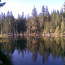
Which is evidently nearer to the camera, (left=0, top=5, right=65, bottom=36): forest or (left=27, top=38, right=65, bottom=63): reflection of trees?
(left=27, top=38, right=65, bottom=63): reflection of trees

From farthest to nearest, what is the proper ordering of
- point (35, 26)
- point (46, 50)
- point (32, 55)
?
point (35, 26) → point (46, 50) → point (32, 55)

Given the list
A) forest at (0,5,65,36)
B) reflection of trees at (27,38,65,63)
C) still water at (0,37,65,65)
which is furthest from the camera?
forest at (0,5,65,36)

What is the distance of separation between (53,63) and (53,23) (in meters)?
50.0

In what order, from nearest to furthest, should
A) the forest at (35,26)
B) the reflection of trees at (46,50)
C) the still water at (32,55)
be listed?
the still water at (32,55) < the reflection of trees at (46,50) < the forest at (35,26)

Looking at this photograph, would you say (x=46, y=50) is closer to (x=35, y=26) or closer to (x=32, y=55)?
(x=32, y=55)

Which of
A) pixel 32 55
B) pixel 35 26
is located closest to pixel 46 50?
pixel 32 55

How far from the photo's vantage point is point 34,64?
820 cm

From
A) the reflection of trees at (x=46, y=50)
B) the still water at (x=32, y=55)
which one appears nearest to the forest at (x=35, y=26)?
the reflection of trees at (x=46, y=50)

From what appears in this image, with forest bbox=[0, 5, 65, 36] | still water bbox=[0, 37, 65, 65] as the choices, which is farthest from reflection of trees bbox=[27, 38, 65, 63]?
forest bbox=[0, 5, 65, 36]

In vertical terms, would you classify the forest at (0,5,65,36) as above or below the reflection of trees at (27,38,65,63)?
above

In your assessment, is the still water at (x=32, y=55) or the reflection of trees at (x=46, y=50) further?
the reflection of trees at (x=46, y=50)

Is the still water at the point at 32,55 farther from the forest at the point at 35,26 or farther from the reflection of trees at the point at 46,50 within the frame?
the forest at the point at 35,26

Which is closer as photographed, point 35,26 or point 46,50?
point 46,50

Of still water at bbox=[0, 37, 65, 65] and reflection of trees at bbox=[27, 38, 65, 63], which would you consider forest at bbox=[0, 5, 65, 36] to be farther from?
still water at bbox=[0, 37, 65, 65]
